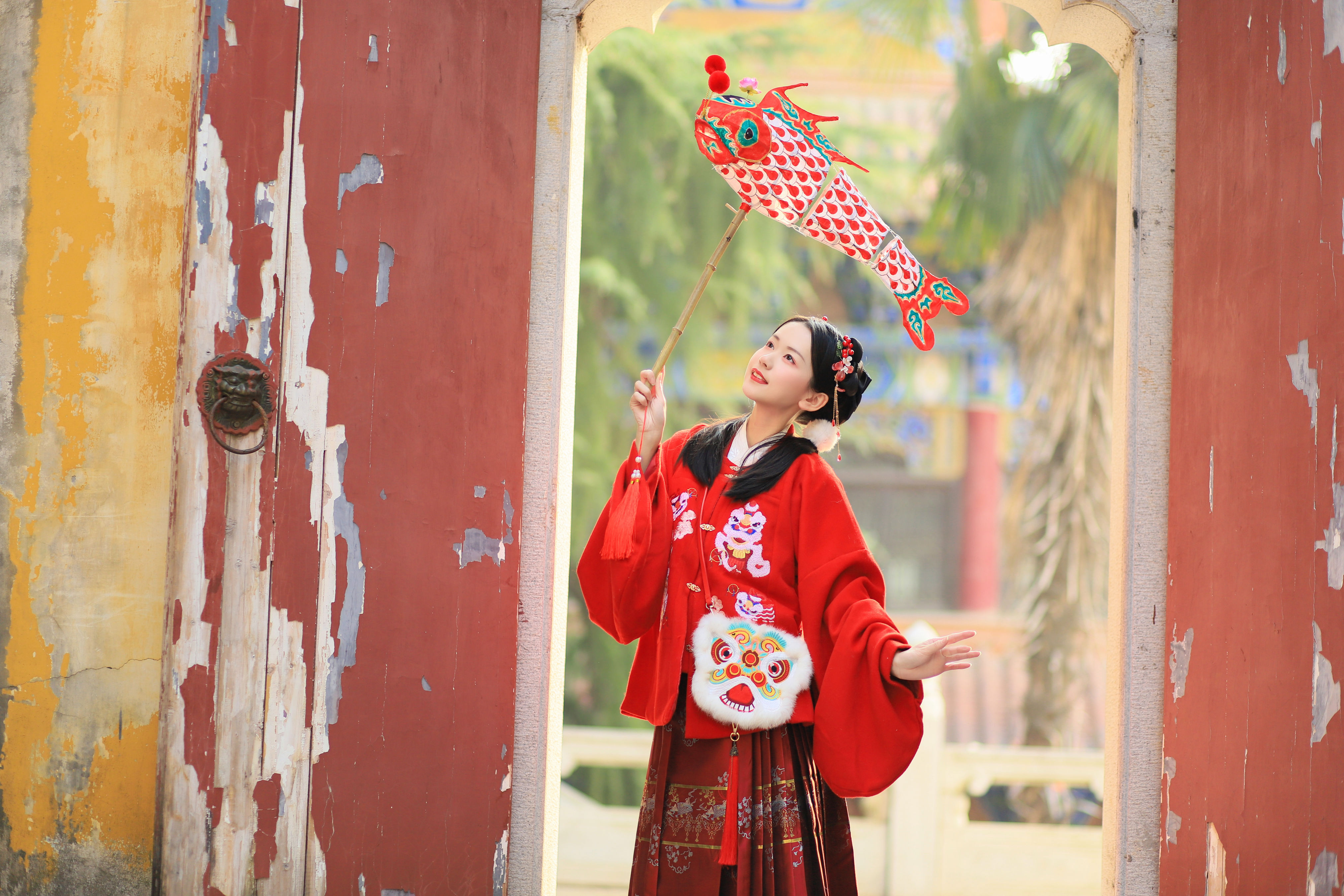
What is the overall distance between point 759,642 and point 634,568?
281 millimetres

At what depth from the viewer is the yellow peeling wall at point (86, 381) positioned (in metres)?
2.29

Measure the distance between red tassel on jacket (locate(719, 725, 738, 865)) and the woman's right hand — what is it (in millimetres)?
564

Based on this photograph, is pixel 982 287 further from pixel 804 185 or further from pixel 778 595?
pixel 778 595

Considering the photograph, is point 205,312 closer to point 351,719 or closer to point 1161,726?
point 351,719

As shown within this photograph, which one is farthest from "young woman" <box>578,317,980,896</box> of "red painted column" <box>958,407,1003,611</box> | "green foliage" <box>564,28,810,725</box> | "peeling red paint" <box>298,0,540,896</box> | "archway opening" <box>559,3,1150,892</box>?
"red painted column" <box>958,407,1003,611</box>

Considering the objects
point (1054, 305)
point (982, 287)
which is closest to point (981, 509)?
point (982, 287)

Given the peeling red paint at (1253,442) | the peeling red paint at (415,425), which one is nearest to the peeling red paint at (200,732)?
the peeling red paint at (415,425)

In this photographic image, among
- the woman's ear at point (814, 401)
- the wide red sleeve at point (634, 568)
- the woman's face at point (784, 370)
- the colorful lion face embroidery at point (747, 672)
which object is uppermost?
the woman's face at point (784, 370)

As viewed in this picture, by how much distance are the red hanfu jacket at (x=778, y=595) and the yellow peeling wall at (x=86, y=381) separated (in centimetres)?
99

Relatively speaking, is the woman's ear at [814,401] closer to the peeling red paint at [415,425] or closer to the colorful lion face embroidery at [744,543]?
the colorful lion face embroidery at [744,543]

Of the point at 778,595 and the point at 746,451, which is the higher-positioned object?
Answer: the point at 746,451

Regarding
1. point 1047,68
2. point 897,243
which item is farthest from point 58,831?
point 1047,68

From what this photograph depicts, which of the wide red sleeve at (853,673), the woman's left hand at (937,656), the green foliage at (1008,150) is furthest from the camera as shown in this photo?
the green foliage at (1008,150)

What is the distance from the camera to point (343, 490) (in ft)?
7.30
